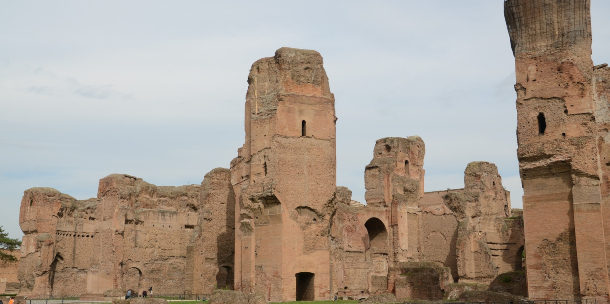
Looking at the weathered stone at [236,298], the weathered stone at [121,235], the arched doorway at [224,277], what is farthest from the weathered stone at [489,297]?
the weathered stone at [121,235]

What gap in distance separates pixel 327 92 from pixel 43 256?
15004 mm

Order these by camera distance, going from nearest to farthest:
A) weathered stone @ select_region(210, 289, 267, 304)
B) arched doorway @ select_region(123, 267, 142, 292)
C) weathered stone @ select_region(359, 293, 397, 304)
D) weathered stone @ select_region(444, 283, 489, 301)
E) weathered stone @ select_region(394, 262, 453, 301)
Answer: weathered stone @ select_region(359, 293, 397, 304) < weathered stone @ select_region(210, 289, 267, 304) < weathered stone @ select_region(394, 262, 453, 301) < weathered stone @ select_region(444, 283, 489, 301) < arched doorway @ select_region(123, 267, 142, 292)

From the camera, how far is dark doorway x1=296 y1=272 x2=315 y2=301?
69.4 feet

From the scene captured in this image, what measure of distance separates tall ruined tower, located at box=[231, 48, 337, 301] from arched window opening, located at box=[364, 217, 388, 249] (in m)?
8.05

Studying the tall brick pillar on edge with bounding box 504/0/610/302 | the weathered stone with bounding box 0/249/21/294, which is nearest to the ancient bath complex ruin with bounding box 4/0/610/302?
the tall brick pillar on edge with bounding box 504/0/610/302

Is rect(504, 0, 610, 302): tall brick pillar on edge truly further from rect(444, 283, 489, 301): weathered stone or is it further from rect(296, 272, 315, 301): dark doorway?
rect(296, 272, 315, 301): dark doorway

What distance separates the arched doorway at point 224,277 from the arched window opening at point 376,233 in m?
6.63

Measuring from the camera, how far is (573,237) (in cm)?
1591

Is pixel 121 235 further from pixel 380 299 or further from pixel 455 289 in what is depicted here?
pixel 380 299

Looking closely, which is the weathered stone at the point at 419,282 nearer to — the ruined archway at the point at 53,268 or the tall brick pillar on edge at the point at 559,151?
the tall brick pillar on edge at the point at 559,151

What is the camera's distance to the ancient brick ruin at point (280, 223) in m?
21.2

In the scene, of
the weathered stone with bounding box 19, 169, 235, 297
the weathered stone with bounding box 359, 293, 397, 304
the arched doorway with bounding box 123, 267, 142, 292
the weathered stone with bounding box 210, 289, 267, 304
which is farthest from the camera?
the arched doorway with bounding box 123, 267, 142, 292

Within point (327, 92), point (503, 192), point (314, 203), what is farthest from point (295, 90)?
point (503, 192)

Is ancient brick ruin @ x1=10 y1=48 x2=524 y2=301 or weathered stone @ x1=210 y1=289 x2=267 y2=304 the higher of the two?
ancient brick ruin @ x1=10 y1=48 x2=524 y2=301
